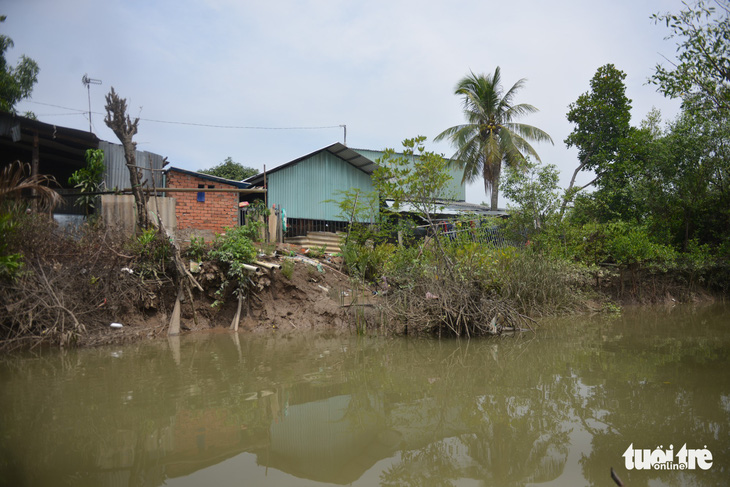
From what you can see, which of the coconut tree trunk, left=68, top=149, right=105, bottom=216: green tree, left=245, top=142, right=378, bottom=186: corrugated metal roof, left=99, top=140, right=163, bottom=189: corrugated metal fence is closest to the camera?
left=68, top=149, right=105, bottom=216: green tree

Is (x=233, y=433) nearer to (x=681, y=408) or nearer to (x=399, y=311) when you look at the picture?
(x=681, y=408)

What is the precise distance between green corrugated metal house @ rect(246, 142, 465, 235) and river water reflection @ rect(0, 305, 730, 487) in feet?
33.5

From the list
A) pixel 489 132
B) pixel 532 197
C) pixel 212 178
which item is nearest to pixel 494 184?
pixel 489 132

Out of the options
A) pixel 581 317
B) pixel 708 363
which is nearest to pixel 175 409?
pixel 708 363

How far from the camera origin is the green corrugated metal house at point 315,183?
55.6 ft

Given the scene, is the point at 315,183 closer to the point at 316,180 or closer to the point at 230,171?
the point at 316,180

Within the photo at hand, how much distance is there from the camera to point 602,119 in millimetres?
19922

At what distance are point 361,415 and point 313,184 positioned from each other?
14.2 m

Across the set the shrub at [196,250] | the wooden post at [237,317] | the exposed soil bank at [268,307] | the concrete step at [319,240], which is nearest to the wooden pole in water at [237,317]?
the wooden post at [237,317]

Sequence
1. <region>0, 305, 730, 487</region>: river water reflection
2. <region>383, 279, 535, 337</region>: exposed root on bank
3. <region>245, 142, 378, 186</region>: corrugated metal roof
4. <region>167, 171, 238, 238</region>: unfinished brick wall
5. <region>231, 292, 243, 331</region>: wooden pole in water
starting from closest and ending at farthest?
<region>0, 305, 730, 487</region>: river water reflection
<region>383, 279, 535, 337</region>: exposed root on bank
<region>231, 292, 243, 331</region>: wooden pole in water
<region>167, 171, 238, 238</region>: unfinished brick wall
<region>245, 142, 378, 186</region>: corrugated metal roof

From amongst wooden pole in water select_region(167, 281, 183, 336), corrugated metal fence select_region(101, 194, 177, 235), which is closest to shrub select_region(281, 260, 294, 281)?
wooden pole in water select_region(167, 281, 183, 336)

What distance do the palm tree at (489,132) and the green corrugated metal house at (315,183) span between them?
194 inches

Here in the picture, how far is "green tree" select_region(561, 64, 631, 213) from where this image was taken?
63.7 feet

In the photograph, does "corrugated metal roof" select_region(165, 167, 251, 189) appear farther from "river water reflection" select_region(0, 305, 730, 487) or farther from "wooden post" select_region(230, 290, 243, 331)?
"river water reflection" select_region(0, 305, 730, 487)
